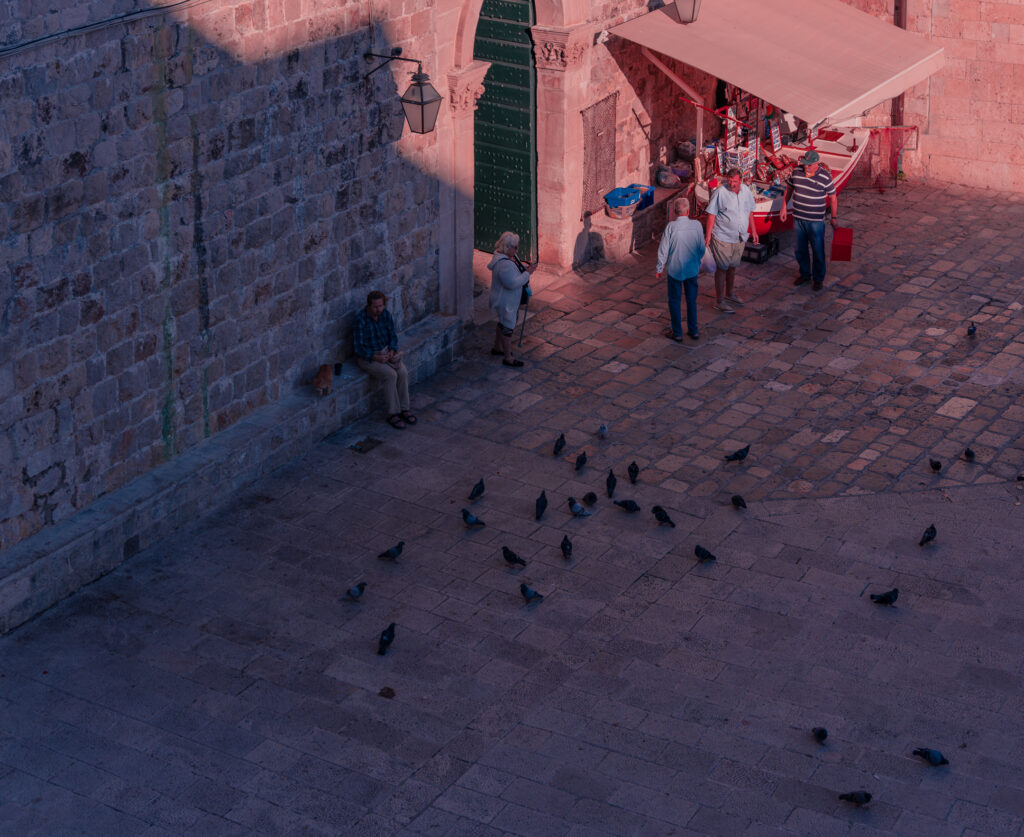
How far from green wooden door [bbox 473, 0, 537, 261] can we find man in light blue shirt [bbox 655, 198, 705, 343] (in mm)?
2467

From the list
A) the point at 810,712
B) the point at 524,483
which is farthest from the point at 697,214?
the point at 810,712

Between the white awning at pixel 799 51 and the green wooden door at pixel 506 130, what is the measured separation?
1.16m

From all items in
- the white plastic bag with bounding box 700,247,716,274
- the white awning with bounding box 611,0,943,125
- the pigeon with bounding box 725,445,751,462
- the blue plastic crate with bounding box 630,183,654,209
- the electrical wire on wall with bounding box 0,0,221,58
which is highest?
the electrical wire on wall with bounding box 0,0,221,58

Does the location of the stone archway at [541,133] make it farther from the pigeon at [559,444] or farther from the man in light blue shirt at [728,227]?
the pigeon at [559,444]

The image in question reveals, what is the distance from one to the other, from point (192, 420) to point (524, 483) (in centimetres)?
275

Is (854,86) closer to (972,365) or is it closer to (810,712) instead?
(972,365)

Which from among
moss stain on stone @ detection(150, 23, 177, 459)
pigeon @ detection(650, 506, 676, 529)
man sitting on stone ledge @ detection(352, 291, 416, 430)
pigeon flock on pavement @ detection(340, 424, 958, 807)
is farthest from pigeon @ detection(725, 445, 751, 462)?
moss stain on stone @ detection(150, 23, 177, 459)

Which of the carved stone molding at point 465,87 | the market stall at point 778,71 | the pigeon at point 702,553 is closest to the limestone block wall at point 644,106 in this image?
the market stall at point 778,71

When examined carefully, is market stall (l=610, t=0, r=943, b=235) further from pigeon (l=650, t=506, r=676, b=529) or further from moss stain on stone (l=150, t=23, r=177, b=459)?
moss stain on stone (l=150, t=23, r=177, b=459)

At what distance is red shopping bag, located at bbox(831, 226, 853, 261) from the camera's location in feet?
57.3

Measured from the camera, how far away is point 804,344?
617 inches

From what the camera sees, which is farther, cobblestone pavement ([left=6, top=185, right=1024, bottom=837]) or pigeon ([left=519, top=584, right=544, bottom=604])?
pigeon ([left=519, top=584, right=544, bottom=604])

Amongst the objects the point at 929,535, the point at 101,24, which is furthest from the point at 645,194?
the point at 101,24

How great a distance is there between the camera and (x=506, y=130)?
17312 millimetres
